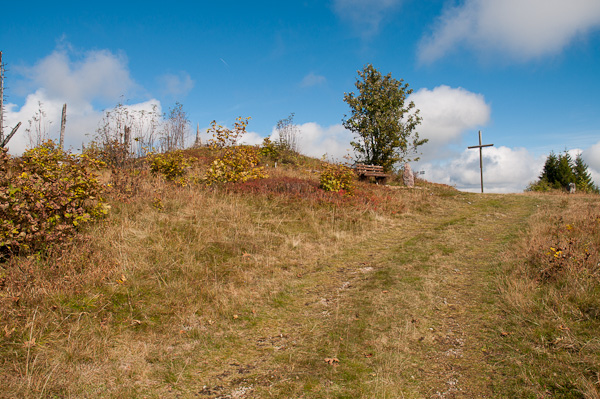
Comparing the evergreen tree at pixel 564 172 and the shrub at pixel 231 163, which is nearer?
the shrub at pixel 231 163

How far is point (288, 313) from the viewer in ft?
18.7

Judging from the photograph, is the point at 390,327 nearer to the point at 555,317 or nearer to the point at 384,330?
the point at 384,330

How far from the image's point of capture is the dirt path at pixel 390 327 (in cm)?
382

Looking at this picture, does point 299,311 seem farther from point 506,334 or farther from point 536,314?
point 536,314

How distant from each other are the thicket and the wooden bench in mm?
21081

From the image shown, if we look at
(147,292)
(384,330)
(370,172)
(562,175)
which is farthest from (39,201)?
(562,175)

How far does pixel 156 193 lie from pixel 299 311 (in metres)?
6.51

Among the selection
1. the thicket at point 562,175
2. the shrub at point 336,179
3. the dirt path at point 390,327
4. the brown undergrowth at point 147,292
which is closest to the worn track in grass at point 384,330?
the dirt path at point 390,327

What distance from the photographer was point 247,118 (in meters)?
13.5

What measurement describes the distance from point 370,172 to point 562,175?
1032 inches

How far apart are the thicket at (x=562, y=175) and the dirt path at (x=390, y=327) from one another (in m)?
32.4

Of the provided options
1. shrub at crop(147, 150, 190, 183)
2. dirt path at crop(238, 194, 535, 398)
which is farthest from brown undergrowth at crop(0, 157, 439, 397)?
shrub at crop(147, 150, 190, 183)

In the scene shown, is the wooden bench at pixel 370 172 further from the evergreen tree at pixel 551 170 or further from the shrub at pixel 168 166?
the evergreen tree at pixel 551 170

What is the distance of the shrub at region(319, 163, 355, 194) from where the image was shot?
45.8 ft
